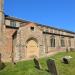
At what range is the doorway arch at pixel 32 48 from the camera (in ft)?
155

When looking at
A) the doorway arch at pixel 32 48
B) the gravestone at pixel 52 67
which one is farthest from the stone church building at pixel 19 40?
the gravestone at pixel 52 67

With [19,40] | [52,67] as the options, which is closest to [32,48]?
[19,40]

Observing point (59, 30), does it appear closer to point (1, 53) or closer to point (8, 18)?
point (8, 18)

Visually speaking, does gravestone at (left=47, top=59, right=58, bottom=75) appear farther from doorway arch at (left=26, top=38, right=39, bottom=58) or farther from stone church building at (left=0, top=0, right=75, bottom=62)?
doorway arch at (left=26, top=38, right=39, bottom=58)

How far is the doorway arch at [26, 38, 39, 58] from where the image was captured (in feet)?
155

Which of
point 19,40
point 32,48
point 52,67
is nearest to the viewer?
point 52,67

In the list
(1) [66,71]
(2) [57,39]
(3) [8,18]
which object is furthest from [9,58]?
(1) [66,71]

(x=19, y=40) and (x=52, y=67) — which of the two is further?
(x=19, y=40)

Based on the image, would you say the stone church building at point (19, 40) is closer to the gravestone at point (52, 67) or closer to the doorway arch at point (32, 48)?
the doorway arch at point (32, 48)

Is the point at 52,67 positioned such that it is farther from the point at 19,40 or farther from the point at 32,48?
the point at 32,48

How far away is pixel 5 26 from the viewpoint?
156 ft

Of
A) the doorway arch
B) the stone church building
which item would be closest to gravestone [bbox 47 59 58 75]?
the stone church building

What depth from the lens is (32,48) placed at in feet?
159

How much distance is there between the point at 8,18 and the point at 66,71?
29.0 meters
